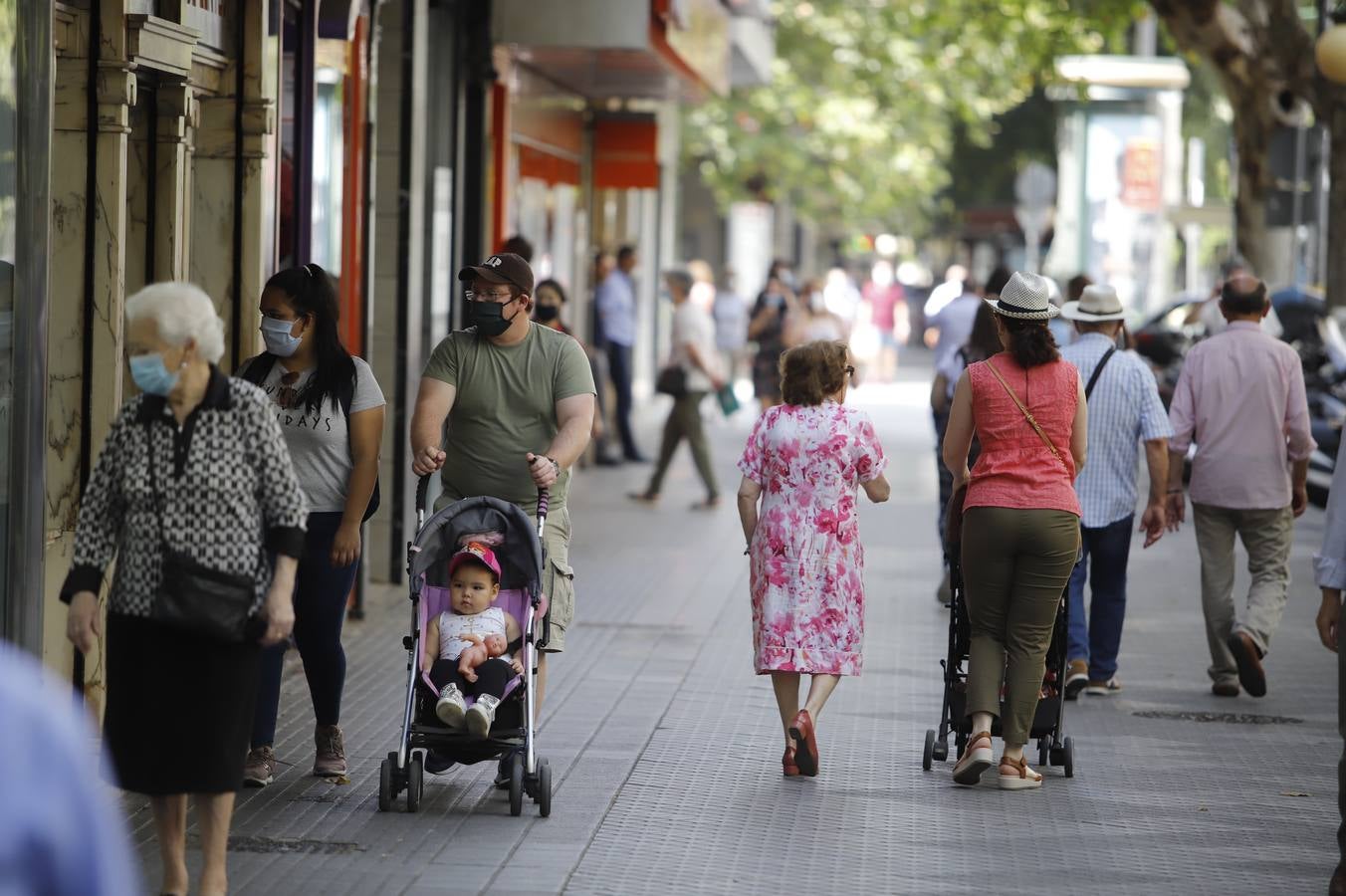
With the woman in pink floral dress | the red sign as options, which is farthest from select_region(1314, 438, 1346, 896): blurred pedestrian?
the red sign

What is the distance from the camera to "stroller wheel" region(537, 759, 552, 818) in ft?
21.6

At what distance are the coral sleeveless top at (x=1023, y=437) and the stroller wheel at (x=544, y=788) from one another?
171 centimetres

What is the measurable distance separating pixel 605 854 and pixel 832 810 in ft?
3.25

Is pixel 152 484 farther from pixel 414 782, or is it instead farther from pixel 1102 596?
pixel 1102 596

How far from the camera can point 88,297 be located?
780 cm

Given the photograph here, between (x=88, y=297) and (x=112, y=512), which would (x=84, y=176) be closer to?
(x=88, y=297)

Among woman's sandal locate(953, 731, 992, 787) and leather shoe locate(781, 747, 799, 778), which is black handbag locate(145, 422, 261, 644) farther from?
woman's sandal locate(953, 731, 992, 787)

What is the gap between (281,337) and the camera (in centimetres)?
667

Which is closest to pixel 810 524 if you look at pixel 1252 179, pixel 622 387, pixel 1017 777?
pixel 1017 777

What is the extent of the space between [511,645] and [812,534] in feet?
4.18

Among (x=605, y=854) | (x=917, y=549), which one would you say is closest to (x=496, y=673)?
(x=605, y=854)

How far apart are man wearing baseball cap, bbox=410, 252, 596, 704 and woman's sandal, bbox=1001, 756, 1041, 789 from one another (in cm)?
158

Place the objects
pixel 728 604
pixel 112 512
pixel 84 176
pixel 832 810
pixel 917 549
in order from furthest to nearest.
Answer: pixel 917 549, pixel 728 604, pixel 84 176, pixel 832 810, pixel 112 512

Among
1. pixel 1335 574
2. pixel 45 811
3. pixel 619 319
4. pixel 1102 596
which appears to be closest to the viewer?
pixel 45 811
